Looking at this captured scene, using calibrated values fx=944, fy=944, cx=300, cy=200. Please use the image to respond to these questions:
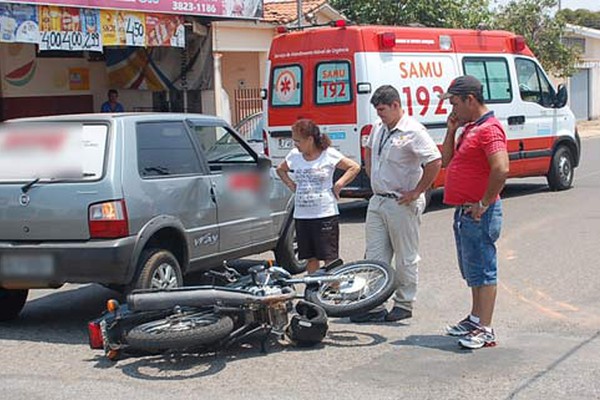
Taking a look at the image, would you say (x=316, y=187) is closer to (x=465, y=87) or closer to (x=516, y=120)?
(x=465, y=87)

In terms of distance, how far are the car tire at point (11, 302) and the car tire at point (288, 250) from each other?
8.13 ft

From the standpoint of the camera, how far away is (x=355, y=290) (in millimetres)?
6918

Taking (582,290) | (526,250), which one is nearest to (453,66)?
(526,250)

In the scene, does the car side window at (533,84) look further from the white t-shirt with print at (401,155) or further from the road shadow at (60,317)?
the road shadow at (60,317)

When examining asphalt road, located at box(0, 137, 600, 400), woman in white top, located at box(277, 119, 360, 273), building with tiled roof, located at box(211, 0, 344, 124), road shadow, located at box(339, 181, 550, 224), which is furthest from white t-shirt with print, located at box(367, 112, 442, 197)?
building with tiled roof, located at box(211, 0, 344, 124)

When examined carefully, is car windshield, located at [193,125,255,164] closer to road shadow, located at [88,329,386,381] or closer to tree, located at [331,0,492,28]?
road shadow, located at [88,329,386,381]

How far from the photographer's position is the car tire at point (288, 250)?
916 centimetres

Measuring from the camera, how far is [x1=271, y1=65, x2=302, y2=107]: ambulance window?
13453 mm

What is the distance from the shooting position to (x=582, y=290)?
8359 millimetres

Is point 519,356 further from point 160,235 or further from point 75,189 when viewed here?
point 75,189

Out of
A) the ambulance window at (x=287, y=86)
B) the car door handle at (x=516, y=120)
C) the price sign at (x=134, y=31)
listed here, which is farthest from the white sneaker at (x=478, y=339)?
the price sign at (x=134, y=31)

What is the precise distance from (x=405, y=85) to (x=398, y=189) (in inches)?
242

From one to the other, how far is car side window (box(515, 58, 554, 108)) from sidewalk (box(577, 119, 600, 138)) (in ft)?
59.2

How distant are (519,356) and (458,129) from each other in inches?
67.6
